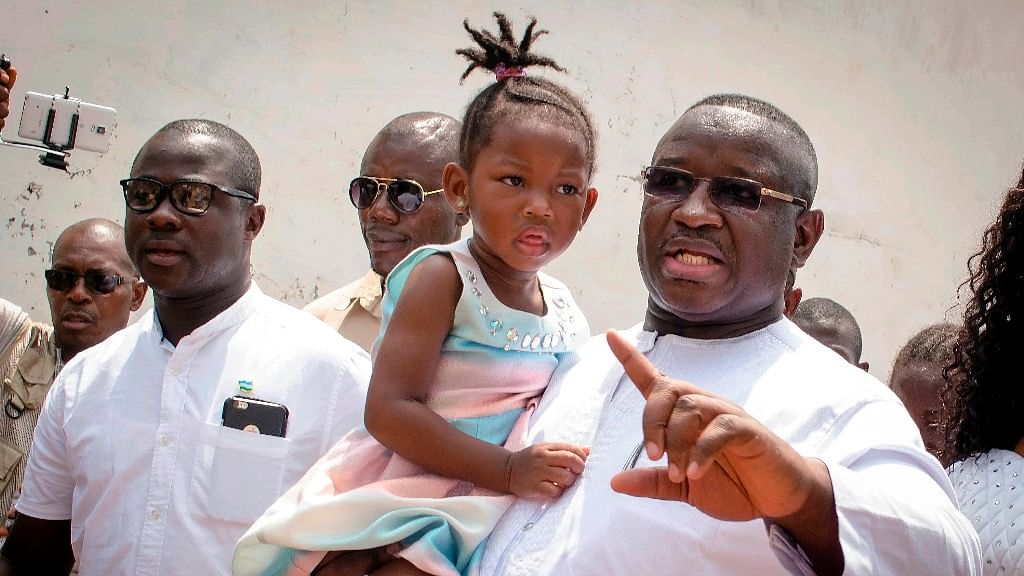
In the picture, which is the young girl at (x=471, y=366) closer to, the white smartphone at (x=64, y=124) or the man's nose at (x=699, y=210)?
the man's nose at (x=699, y=210)

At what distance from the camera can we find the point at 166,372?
11.8 ft

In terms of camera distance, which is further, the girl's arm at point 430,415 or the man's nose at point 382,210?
the man's nose at point 382,210

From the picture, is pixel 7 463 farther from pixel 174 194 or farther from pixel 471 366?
pixel 471 366

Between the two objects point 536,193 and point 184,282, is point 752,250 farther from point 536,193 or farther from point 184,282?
point 184,282

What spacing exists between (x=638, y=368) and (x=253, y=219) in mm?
2281

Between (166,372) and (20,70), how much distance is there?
10.4 ft

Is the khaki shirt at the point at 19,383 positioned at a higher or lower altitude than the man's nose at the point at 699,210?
lower

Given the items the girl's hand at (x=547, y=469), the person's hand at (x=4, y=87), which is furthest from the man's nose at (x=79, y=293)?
the girl's hand at (x=547, y=469)

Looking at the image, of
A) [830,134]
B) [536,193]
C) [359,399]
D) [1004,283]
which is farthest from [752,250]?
[830,134]

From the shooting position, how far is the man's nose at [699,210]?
8.41ft

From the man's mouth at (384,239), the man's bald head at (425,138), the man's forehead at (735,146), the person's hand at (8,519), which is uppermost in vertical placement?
the man's forehead at (735,146)

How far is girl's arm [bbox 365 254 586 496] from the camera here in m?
2.59

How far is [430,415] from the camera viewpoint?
2.79 m

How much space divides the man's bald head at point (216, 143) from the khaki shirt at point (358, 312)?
0.96 meters
